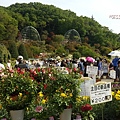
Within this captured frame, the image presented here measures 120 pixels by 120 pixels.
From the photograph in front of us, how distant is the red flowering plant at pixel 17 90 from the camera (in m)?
4.18

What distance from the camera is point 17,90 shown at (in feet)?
13.9

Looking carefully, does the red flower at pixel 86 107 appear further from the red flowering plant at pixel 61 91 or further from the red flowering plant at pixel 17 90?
the red flowering plant at pixel 17 90

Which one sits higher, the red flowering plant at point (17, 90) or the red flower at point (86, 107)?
the red flowering plant at point (17, 90)

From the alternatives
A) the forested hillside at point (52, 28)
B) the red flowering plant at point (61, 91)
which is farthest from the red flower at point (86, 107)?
the forested hillside at point (52, 28)

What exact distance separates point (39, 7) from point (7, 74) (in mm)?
83260

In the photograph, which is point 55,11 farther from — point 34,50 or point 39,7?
point 34,50

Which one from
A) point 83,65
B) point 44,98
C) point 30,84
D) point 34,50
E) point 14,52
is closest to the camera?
point 30,84

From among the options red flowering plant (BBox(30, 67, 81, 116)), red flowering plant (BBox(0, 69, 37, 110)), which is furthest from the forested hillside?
red flowering plant (BBox(0, 69, 37, 110))

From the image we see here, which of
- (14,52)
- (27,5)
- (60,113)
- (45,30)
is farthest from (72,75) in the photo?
(27,5)

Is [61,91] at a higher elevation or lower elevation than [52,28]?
lower

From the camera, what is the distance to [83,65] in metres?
12.1

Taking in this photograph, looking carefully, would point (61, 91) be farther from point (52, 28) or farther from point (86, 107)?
point (52, 28)

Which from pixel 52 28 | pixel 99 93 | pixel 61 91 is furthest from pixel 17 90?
pixel 52 28

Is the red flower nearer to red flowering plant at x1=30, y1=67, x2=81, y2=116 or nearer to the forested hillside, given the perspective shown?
red flowering plant at x1=30, y1=67, x2=81, y2=116
